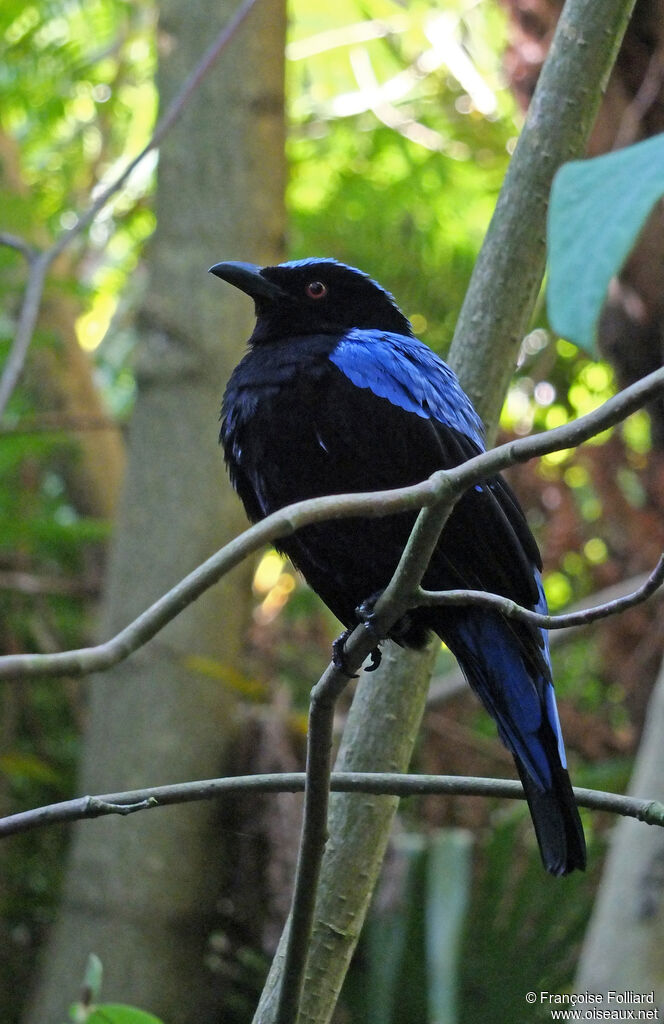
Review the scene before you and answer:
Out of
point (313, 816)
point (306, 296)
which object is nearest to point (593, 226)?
point (313, 816)

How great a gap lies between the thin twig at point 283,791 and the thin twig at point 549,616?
28cm

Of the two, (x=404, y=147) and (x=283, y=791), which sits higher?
(x=404, y=147)

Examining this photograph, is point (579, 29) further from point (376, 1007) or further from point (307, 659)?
point (307, 659)

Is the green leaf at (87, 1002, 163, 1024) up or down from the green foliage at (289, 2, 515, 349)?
down

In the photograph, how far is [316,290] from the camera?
249 centimetres

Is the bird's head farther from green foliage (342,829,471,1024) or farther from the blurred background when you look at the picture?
green foliage (342,829,471,1024)

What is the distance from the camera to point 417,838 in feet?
11.1

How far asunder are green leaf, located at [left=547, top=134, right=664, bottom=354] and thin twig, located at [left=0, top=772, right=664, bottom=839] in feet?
3.14

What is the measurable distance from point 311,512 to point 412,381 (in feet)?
3.59

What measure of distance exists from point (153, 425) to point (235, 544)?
2.95 metres

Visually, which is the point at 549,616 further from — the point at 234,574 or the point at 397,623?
the point at 234,574

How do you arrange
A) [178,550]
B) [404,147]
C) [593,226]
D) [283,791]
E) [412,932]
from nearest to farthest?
[593,226] < [283,791] < [412,932] < [178,550] < [404,147]

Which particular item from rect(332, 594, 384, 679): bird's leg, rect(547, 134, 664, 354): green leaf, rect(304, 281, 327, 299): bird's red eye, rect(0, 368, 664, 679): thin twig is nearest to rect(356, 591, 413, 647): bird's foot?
rect(332, 594, 384, 679): bird's leg

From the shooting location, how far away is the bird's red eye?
2486 millimetres
